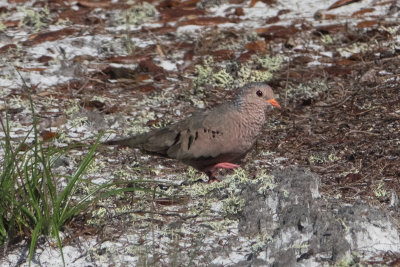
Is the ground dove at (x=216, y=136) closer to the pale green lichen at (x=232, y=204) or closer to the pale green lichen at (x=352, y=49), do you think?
the pale green lichen at (x=232, y=204)

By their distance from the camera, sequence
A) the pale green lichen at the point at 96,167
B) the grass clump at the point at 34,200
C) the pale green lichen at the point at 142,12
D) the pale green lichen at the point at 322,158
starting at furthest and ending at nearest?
the pale green lichen at the point at 142,12 < the pale green lichen at the point at 322,158 < the pale green lichen at the point at 96,167 < the grass clump at the point at 34,200

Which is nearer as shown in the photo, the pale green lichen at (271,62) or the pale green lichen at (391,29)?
the pale green lichen at (271,62)

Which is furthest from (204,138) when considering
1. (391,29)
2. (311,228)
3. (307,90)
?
(391,29)

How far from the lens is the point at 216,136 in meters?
4.72

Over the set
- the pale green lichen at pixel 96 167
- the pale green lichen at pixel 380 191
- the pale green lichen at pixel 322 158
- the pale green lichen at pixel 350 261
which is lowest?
the pale green lichen at pixel 322 158

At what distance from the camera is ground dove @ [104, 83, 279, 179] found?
15.4 feet

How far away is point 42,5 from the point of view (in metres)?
7.71

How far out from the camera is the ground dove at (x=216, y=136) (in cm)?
470

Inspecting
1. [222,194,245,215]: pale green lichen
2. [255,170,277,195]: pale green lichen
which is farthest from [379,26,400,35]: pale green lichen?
[222,194,245,215]: pale green lichen

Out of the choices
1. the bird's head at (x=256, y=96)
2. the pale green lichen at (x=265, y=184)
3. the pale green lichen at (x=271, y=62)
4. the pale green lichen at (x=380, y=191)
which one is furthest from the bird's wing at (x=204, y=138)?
the pale green lichen at (x=271, y=62)

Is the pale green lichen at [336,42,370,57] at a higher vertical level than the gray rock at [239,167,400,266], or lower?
lower

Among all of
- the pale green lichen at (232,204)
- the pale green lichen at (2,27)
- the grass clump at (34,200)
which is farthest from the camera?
the pale green lichen at (2,27)

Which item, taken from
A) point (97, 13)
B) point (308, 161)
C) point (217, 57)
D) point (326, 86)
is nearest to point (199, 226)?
point (308, 161)

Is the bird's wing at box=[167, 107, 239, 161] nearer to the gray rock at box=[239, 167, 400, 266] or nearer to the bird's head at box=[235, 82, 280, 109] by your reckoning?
the bird's head at box=[235, 82, 280, 109]
